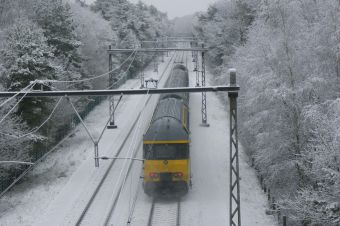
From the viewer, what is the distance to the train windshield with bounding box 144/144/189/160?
20.0 m

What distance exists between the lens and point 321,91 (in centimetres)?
2075

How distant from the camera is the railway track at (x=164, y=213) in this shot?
61.0ft

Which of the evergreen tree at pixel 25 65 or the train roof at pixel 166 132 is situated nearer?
the train roof at pixel 166 132

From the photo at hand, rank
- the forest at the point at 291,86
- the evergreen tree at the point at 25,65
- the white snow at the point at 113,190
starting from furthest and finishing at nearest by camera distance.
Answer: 1. the evergreen tree at the point at 25,65
2. the forest at the point at 291,86
3. the white snow at the point at 113,190

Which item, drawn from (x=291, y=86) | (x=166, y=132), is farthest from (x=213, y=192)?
(x=291, y=86)

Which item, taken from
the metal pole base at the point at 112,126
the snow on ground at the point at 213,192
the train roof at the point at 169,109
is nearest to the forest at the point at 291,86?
the snow on ground at the point at 213,192

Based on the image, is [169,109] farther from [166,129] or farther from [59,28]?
[59,28]

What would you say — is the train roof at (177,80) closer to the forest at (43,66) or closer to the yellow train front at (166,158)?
the forest at (43,66)

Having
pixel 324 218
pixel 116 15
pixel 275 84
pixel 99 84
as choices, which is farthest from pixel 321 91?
pixel 116 15

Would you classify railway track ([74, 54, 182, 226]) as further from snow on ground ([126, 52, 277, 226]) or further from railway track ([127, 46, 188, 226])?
snow on ground ([126, 52, 277, 226])

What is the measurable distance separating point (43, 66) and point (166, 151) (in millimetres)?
11820

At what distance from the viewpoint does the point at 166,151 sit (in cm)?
2000

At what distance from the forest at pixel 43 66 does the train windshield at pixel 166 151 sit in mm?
4732

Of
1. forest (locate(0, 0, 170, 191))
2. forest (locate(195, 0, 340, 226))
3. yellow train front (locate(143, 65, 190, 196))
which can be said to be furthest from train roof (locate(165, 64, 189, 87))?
yellow train front (locate(143, 65, 190, 196))
